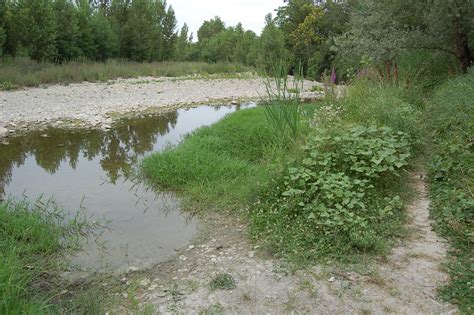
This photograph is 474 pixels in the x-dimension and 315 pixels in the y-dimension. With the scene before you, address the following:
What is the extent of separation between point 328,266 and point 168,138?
6.25 meters

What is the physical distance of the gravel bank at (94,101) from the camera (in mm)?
9867

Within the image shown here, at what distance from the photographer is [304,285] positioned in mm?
2979

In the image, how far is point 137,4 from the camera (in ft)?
94.4

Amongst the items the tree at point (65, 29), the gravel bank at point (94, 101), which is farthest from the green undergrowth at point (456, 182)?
the tree at point (65, 29)

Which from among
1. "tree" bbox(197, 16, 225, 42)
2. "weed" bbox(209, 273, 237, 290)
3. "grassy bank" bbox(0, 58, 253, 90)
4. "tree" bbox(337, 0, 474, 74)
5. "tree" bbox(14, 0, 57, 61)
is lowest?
"weed" bbox(209, 273, 237, 290)

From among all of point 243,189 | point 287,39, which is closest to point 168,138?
point 243,189

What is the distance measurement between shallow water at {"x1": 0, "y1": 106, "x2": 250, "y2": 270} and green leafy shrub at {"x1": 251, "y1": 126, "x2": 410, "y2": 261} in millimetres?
1056

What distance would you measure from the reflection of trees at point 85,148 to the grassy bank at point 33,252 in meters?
1.57

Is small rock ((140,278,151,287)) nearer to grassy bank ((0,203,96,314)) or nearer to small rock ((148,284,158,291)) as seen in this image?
small rock ((148,284,158,291))

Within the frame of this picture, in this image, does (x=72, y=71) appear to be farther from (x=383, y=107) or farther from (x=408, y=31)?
(x=383, y=107)

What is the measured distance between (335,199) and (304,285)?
1116mm

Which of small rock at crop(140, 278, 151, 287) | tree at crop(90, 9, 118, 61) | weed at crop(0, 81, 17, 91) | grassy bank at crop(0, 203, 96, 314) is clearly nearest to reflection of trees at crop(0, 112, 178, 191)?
grassy bank at crop(0, 203, 96, 314)

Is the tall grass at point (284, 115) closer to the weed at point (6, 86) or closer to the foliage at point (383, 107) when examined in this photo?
the foliage at point (383, 107)

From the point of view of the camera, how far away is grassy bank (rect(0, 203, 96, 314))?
2.63 metres
